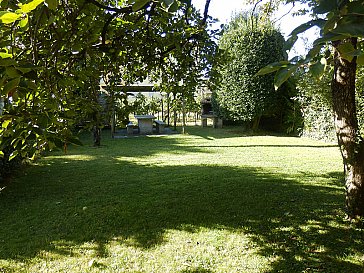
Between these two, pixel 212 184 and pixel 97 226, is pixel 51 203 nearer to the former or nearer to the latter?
pixel 97 226

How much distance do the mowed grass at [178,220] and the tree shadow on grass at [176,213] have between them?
12 mm

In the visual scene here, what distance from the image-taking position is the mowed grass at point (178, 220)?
8.71 ft

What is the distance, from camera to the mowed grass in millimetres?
2654

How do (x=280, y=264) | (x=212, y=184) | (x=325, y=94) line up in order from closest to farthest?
(x=280, y=264) → (x=212, y=184) → (x=325, y=94)

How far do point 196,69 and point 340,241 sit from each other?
99.4 inches

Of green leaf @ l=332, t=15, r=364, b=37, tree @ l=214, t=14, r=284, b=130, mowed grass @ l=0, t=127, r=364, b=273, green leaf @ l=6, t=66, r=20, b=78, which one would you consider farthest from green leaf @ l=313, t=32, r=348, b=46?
tree @ l=214, t=14, r=284, b=130

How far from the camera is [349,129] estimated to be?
3242 mm

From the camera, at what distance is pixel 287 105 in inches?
526

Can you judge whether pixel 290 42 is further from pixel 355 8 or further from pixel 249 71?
pixel 249 71

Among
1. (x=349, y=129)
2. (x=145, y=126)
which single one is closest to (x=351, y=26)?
(x=349, y=129)

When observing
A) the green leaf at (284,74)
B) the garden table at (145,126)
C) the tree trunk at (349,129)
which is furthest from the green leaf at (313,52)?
the garden table at (145,126)

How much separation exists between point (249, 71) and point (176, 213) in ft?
33.4

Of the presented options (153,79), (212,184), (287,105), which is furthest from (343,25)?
(287,105)

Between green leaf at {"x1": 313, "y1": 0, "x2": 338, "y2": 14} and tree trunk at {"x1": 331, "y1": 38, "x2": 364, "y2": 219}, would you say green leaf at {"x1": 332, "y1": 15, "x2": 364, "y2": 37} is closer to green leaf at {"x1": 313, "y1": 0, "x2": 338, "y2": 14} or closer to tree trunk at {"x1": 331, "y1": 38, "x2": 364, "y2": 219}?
green leaf at {"x1": 313, "y1": 0, "x2": 338, "y2": 14}
